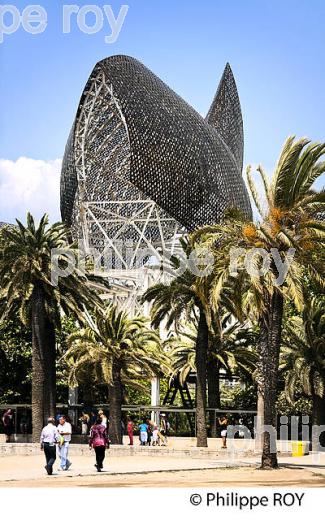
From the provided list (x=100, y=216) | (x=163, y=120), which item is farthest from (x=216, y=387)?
(x=100, y=216)

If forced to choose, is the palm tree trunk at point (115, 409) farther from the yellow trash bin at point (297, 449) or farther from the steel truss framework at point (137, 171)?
the steel truss framework at point (137, 171)

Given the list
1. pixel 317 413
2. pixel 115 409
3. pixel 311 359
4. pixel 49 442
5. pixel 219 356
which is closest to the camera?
pixel 49 442

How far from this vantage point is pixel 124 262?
7150 cm

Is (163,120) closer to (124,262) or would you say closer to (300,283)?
(124,262)

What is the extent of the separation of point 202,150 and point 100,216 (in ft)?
35.9

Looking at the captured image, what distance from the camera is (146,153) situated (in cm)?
6456

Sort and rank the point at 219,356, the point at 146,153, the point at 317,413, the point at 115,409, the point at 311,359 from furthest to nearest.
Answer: the point at 146,153 < the point at 219,356 < the point at 311,359 < the point at 317,413 < the point at 115,409

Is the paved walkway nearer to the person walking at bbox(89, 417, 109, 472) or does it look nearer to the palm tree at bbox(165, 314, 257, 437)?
the person walking at bbox(89, 417, 109, 472)

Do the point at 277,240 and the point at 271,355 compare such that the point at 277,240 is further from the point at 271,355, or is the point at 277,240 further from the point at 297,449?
the point at 297,449

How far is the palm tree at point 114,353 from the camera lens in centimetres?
4228

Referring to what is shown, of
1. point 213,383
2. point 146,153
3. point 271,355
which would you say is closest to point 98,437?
point 271,355

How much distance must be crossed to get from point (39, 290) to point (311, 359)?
12.2 metres

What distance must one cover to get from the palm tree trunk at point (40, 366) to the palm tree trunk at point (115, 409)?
9.48 ft
